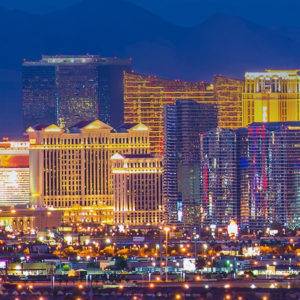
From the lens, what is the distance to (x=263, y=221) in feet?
533

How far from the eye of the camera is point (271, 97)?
184250 millimetres

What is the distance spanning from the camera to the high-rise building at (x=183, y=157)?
6663 inches

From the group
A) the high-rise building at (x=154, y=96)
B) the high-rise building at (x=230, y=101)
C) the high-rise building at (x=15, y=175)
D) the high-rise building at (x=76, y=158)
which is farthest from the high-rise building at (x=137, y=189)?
the high-rise building at (x=230, y=101)

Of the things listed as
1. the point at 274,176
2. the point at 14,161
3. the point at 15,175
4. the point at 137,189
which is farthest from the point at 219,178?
the point at 14,161

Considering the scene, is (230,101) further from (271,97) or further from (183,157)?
(183,157)

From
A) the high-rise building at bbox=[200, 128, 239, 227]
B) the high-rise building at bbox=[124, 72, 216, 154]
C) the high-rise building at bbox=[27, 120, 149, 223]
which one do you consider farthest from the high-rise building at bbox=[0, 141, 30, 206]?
the high-rise building at bbox=[200, 128, 239, 227]

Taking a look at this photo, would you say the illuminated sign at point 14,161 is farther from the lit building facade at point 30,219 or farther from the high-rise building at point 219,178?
the high-rise building at point 219,178

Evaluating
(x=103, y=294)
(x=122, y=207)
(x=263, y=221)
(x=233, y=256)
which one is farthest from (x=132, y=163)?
(x=103, y=294)

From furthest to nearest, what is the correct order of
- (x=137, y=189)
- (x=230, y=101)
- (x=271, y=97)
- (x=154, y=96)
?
(x=154, y=96) < (x=230, y=101) < (x=271, y=97) < (x=137, y=189)

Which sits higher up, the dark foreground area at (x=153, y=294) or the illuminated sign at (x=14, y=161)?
the illuminated sign at (x=14, y=161)

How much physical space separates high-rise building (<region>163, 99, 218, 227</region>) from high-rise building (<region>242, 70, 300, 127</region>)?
7.47m

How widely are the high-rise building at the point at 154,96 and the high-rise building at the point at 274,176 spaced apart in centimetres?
2255

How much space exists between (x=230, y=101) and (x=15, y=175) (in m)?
16.4

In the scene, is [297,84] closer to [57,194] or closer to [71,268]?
[57,194]
